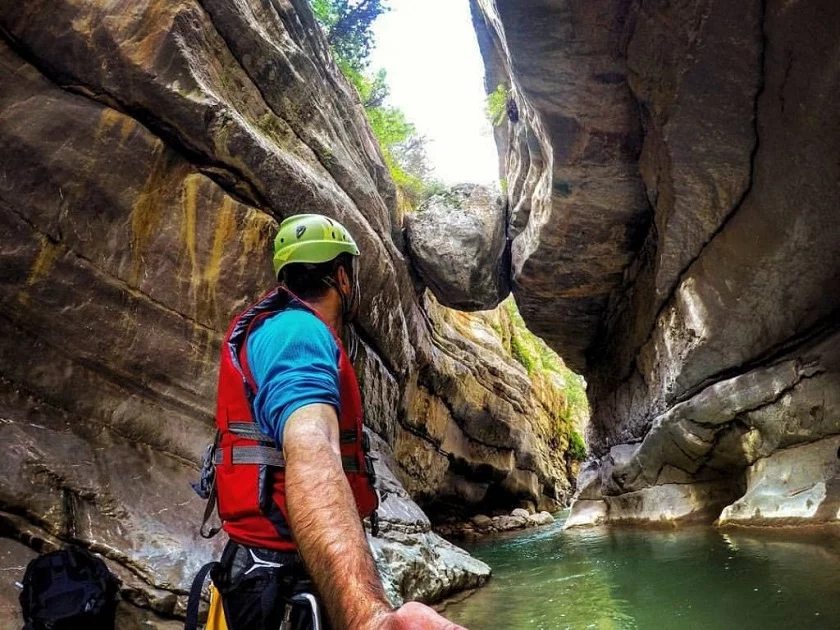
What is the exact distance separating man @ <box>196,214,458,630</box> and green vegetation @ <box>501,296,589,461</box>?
1781 centimetres

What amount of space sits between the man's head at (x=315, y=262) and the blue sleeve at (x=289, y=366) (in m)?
0.50

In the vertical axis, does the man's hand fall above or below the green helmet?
below

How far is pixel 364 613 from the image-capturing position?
3.53 ft

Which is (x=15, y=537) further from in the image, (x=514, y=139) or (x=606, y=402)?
(x=606, y=402)

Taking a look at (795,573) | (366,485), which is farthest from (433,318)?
(366,485)

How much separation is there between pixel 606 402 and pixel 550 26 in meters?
9.33

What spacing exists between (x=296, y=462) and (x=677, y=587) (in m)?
4.84

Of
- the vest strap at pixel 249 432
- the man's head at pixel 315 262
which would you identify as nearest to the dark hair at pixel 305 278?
the man's head at pixel 315 262

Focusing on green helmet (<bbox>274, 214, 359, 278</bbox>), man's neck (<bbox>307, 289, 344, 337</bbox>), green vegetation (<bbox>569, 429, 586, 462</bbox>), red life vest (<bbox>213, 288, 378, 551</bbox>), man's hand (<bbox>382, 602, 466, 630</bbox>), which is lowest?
green vegetation (<bbox>569, 429, 586, 462</bbox>)

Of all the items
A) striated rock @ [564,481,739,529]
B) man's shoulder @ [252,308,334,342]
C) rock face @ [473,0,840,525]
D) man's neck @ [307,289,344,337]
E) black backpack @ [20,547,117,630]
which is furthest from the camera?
striated rock @ [564,481,739,529]

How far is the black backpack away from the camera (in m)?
2.75

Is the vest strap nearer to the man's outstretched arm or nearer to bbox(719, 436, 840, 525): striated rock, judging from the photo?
the man's outstretched arm

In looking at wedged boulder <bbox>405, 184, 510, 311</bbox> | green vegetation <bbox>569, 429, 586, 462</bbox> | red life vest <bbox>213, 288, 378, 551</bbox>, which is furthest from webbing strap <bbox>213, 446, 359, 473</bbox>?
green vegetation <bbox>569, 429, 586, 462</bbox>

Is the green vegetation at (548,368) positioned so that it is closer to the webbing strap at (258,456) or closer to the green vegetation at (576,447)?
the green vegetation at (576,447)
